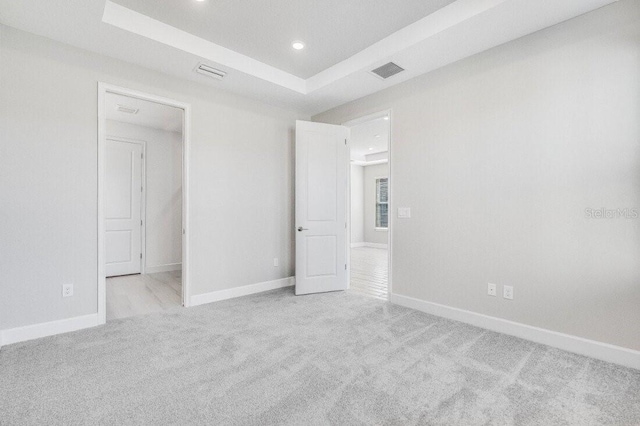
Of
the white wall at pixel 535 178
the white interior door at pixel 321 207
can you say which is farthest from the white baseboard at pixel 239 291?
the white wall at pixel 535 178

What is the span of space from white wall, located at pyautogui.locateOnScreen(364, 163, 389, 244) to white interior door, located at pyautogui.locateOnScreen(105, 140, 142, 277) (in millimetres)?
6476

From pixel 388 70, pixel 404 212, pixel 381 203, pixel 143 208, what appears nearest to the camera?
pixel 388 70

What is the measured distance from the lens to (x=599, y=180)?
7.52ft

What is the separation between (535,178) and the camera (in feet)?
8.50

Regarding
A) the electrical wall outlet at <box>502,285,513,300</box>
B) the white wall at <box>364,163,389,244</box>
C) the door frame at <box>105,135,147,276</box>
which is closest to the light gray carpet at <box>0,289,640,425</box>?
the electrical wall outlet at <box>502,285,513,300</box>

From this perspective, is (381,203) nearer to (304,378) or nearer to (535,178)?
(535,178)

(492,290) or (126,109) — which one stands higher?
(126,109)

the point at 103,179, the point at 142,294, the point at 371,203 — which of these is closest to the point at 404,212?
the point at 103,179

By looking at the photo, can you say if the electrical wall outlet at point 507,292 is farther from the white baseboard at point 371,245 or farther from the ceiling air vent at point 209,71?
the white baseboard at point 371,245

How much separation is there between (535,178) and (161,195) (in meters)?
5.71

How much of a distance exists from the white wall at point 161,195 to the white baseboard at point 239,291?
252cm

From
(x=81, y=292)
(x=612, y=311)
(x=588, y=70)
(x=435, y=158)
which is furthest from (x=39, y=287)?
(x=588, y=70)

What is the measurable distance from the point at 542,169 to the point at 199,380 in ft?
10.1

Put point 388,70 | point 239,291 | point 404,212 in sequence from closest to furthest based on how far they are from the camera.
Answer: point 388,70 → point 404,212 → point 239,291
